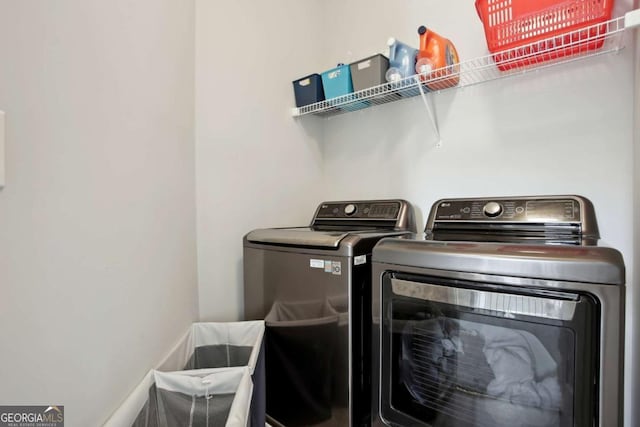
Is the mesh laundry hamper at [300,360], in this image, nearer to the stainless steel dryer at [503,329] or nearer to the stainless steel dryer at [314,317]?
the stainless steel dryer at [314,317]

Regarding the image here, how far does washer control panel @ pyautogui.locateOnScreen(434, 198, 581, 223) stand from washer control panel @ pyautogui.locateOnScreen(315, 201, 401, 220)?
261mm

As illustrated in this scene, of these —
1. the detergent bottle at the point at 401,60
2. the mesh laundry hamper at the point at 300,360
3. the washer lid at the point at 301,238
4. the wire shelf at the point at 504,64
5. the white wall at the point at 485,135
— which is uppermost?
the detergent bottle at the point at 401,60

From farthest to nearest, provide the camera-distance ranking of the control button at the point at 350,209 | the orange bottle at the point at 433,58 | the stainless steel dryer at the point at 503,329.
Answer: the control button at the point at 350,209
the orange bottle at the point at 433,58
the stainless steel dryer at the point at 503,329

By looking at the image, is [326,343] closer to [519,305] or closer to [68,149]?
[519,305]

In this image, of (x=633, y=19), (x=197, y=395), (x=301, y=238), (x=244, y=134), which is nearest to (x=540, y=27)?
(x=633, y=19)

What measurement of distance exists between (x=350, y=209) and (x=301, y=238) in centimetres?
56

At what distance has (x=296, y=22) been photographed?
2037mm

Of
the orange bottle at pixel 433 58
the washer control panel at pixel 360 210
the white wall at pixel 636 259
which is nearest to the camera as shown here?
the white wall at pixel 636 259

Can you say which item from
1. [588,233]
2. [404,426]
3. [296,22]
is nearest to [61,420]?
[404,426]

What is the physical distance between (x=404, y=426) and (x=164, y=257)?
944 millimetres

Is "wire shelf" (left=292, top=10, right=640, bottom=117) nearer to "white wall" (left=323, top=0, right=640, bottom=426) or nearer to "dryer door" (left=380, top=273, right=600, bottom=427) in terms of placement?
"white wall" (left=323, top=0, right=640, bottom=426)

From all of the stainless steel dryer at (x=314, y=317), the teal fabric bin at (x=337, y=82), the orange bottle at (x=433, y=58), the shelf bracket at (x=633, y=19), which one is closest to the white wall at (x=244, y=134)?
the stainless steel dryer at (x=314, y=317)

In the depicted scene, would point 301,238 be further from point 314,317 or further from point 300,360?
point 300,360

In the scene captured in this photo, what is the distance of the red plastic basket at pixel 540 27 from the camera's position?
1087 millimetres
